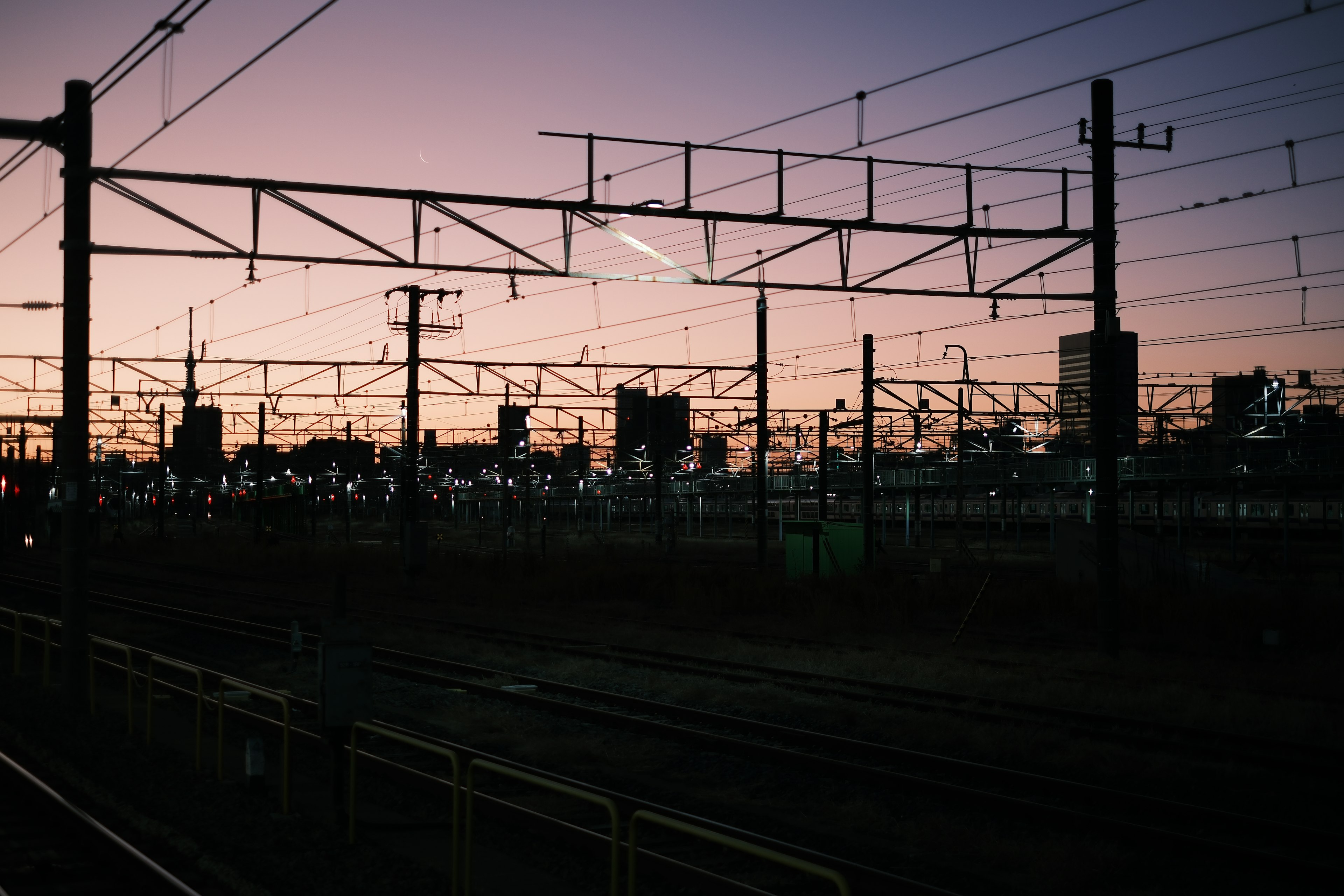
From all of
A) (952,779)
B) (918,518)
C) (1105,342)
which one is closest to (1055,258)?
(1105,342)

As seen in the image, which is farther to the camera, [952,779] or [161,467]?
[161,467]

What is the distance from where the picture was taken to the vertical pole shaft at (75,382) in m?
13.8

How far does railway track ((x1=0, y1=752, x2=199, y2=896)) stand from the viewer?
8055 mm

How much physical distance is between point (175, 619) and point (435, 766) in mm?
16330

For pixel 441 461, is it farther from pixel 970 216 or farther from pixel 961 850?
pixel 961 850

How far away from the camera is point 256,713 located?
15.2 meters

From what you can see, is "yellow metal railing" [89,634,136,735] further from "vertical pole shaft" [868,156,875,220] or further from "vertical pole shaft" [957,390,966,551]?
"vertical pole shaft" [957,390,966,551]

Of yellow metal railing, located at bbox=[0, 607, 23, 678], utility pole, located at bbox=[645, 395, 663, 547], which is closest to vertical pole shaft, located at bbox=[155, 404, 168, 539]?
utility pole, located at bbox=[645, 395, 663, 547]

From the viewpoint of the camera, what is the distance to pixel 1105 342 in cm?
1811

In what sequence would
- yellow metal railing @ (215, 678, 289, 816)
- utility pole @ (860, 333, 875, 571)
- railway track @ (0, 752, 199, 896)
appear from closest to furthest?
railway track @ (0, 752, 199, 896) → yellow metal railing @ (215, 678, 289, 816) → utility pole @ (860, 333, 875, 571)

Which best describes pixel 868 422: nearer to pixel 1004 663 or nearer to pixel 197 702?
pixel 1004 663

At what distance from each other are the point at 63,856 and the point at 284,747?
6.07ft

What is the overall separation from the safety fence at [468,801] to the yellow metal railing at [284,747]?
0.04 ft

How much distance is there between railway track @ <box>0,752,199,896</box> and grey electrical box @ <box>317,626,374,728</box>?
164 centimetres
